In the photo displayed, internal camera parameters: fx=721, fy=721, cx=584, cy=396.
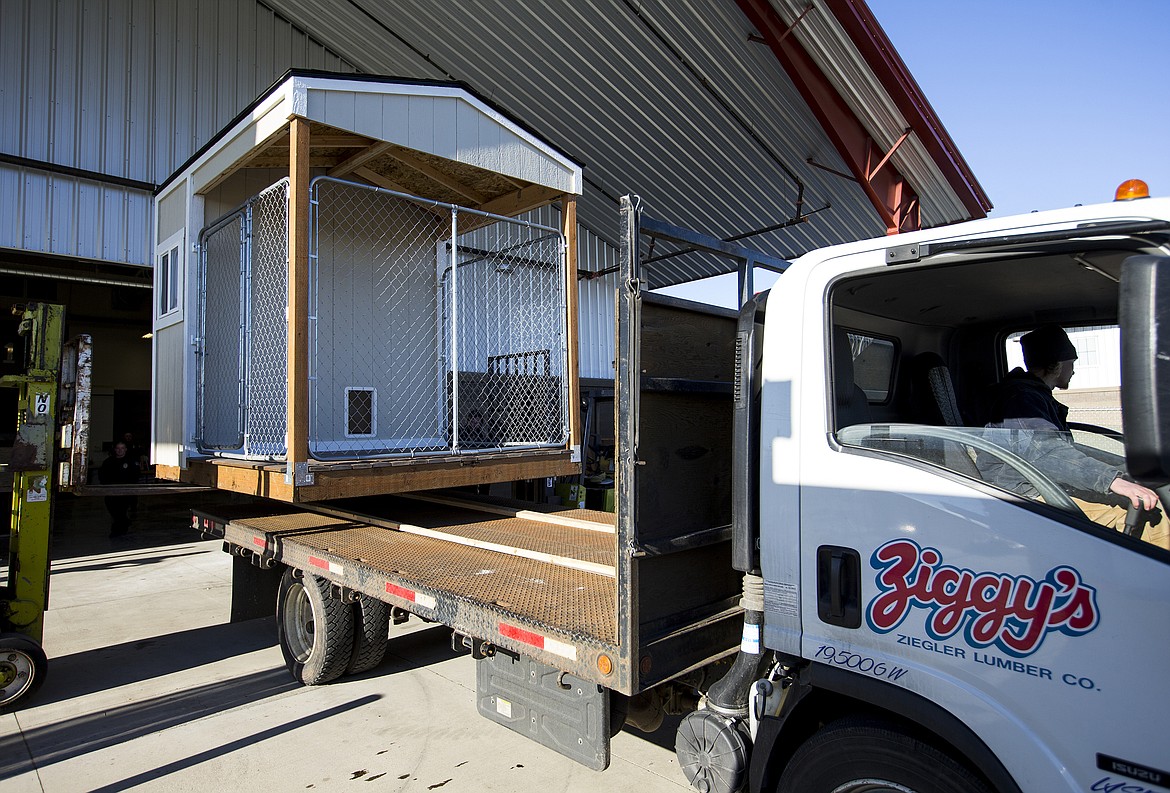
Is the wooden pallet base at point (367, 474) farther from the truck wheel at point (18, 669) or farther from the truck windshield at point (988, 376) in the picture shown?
the truck windshield at point (988, 376)

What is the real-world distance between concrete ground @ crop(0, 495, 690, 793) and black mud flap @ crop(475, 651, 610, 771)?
748 millimetres

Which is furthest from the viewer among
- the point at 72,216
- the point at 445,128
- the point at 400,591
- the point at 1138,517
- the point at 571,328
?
the point at 72,216

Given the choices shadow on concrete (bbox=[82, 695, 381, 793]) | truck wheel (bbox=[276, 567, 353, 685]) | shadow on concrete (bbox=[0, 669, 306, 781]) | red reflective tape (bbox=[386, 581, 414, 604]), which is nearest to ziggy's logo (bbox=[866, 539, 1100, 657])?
red reflective tape (bbox=[386, 581, 414, 604])

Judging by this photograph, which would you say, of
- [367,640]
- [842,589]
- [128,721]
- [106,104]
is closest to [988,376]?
[842,589]

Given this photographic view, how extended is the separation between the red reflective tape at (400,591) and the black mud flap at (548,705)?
46cm

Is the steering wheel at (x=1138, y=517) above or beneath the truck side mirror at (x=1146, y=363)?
beneath

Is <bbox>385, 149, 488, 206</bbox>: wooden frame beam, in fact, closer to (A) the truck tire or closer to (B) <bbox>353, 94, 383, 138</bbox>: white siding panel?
(B) <bbox>353, 94, 383, 138</bbox>: white siding panel

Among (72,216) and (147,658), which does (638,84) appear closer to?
(72,216)

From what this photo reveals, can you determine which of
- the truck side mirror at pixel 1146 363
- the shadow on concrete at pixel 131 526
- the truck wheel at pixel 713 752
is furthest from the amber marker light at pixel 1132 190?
the shadow on concrete at pixel 131 526

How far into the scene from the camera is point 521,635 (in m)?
2.83

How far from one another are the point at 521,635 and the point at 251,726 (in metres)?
2.84

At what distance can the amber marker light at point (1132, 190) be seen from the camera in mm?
1866

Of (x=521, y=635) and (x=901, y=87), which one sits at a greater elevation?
(x=901, y=87)

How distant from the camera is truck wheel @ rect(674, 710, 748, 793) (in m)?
2.28
